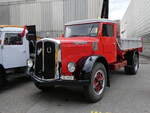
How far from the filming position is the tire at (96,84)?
452 cm

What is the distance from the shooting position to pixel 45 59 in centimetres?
476

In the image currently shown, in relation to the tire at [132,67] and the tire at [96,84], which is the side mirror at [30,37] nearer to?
the tire at [96,84]

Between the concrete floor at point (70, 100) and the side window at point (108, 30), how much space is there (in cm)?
184

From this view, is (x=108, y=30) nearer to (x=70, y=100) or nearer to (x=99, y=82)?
(x=99, y=82)

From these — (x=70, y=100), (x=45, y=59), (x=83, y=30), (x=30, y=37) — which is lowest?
(x=70, y=100)

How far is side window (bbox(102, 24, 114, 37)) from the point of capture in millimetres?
5750

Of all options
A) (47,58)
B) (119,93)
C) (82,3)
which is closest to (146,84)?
(119,93)

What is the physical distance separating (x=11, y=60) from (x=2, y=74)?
63 cm

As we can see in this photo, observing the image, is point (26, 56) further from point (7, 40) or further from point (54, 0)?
point (54, 0)

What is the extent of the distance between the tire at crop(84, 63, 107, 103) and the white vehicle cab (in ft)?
9.86

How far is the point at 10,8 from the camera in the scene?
14.0m

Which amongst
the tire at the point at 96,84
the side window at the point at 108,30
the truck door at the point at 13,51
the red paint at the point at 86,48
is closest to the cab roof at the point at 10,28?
the truck door at the point at 13,51

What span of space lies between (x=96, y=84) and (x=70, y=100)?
85cm

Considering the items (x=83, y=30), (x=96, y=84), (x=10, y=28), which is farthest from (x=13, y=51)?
(x=96, y=84)
